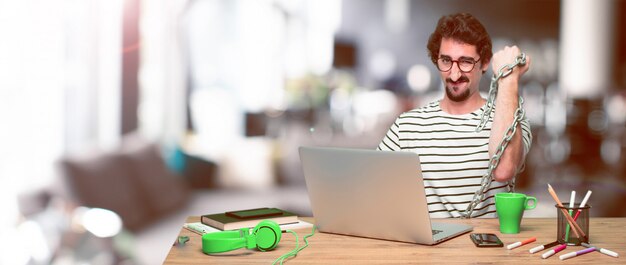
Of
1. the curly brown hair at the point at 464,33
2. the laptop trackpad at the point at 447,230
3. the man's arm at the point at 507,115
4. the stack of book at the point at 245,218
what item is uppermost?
the curly brown hair at the point at 464,33

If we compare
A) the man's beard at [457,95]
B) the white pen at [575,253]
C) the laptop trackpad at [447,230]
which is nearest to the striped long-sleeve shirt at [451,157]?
the man's beard at [457,95]

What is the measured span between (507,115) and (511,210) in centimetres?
44

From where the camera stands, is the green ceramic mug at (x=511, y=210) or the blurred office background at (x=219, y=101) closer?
the green ceramic mug at (x=511, y=210)

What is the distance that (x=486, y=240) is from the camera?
172 centimetres

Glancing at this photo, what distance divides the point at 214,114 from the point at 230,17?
1.18 metres

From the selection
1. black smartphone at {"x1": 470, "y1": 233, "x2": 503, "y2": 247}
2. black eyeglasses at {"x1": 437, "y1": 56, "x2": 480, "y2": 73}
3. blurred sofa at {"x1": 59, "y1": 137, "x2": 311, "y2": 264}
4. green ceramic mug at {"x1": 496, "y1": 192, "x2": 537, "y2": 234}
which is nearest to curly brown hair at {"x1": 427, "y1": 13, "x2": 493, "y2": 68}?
black eyeglasses at {"x1": 437, "y1": 56, "x2": 480, "y2": 73}

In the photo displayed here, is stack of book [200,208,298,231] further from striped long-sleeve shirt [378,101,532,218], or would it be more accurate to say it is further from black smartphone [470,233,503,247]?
striped long-sleeve shirt [378,101,532,218]

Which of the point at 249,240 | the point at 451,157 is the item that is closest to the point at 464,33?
the point at 451,157

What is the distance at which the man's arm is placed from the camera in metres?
2.17

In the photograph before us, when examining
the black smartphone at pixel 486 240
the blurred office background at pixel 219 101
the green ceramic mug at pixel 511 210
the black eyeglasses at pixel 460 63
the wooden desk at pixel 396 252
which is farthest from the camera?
the blurred office background at pixel 219 101

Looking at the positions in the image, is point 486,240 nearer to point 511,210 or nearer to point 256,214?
point 511,210

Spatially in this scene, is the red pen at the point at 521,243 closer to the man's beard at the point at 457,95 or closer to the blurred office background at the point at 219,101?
the man's beard at the point at 457,95

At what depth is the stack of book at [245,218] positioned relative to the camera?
6.10 feet

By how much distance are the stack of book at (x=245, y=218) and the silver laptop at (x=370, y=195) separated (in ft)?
0.33
